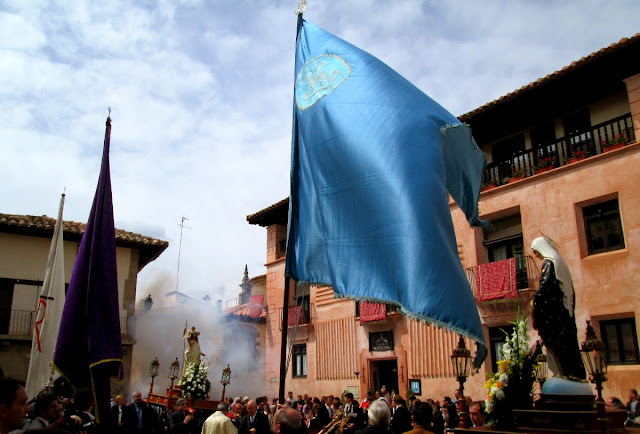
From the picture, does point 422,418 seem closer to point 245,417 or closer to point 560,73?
point 245,417

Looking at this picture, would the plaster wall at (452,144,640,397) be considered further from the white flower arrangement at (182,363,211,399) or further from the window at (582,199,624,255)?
the white flower arrangement at (182,363,211,399)

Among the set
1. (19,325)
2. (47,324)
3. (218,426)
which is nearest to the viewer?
(218,426)

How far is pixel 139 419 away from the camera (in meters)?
12.1

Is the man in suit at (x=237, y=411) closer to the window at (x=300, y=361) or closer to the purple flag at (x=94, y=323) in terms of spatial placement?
the purple flag at (x=94, y=323)

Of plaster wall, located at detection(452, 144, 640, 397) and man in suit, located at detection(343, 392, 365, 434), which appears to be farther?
plaster wall, located at detection(452, 144, 640, 397)

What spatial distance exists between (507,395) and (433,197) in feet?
7.44

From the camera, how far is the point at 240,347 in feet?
103

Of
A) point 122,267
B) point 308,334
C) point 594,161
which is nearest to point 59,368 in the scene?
point 594,161

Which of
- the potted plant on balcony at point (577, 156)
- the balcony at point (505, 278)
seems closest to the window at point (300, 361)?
the balcony at point (505, 278)

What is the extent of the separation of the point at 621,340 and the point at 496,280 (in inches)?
140

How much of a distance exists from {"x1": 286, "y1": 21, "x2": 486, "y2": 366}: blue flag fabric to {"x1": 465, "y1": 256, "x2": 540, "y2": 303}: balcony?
34.3 ft

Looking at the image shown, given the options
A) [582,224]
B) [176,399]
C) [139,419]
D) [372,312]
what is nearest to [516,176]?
[582,224]

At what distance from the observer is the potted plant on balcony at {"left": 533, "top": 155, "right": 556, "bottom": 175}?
1688 centimetres

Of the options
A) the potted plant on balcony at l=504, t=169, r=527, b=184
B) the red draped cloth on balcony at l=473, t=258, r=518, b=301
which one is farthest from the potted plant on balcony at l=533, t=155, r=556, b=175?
the red draped cloth on balcony at l=473, t=258, r=518, b=301
